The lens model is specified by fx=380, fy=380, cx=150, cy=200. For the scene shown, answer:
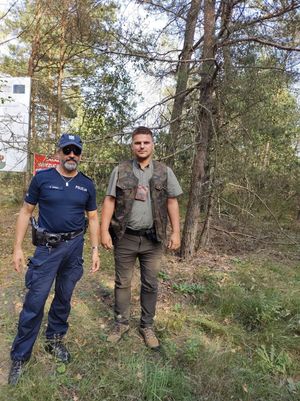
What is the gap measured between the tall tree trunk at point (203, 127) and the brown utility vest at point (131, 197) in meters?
2.69

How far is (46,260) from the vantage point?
117 inches

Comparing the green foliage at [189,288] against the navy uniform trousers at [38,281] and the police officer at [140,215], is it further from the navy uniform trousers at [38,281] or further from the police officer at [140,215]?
the navy uniform trousers at [38,281]

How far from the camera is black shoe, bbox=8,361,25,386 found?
2911 millimetres

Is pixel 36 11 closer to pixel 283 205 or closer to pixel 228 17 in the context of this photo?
pixel 228 17

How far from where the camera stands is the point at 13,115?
23.9ft

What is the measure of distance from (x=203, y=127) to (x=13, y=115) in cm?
369

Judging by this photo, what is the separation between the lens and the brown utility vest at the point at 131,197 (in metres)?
3.48

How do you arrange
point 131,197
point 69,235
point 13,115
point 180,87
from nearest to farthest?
point 69,235, point 131,197, point 180,87, point 13,115

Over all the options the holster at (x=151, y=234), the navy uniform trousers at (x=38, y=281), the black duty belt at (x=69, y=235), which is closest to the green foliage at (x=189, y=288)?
the holster at (x=151, y=234)

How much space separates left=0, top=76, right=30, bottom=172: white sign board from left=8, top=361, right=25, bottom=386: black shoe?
12.7ft

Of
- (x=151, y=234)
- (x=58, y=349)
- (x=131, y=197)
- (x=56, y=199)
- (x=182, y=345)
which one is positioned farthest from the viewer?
(x=182, y=345)

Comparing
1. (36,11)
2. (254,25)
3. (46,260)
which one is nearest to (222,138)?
(254,25)

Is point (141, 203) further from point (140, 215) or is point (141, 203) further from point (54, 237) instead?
point (54, 237)

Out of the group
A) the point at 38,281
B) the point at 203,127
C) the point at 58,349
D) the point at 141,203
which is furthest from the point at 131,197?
the point at 203,127
